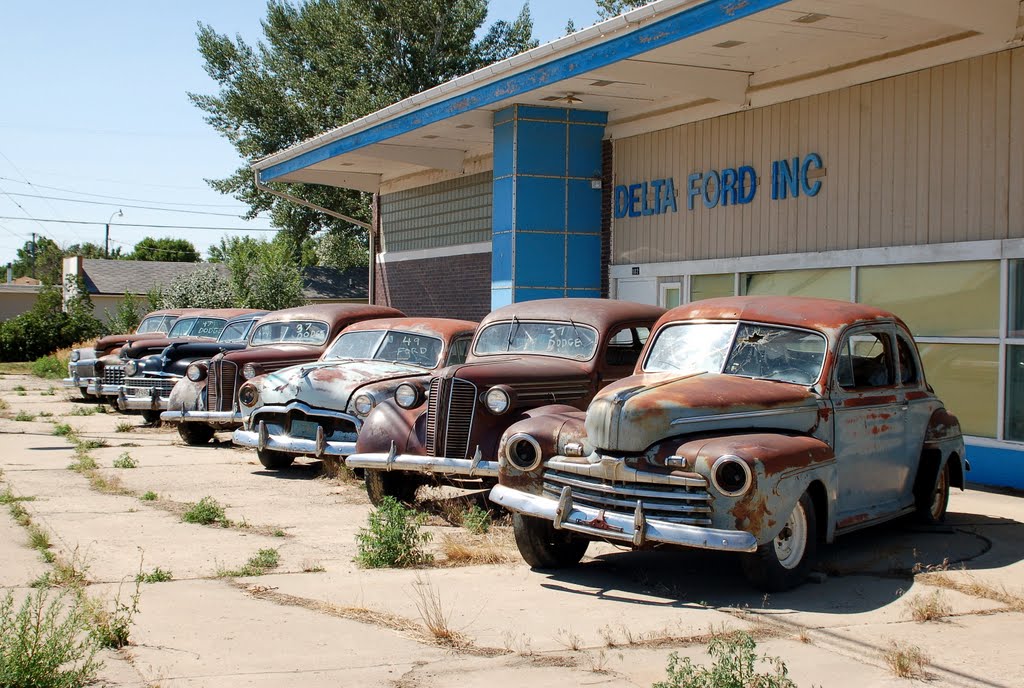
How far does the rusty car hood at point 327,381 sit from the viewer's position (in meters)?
10.9

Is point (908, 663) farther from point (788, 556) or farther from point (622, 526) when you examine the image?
point (622, 526)

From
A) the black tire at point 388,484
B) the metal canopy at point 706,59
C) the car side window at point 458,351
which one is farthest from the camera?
the car side window at point 458,351

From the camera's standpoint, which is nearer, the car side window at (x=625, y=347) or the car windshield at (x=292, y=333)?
the car side window at (x=625, y=347)

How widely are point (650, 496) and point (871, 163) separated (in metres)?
7.99

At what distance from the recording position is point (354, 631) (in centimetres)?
568

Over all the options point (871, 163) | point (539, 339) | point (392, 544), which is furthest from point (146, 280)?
point (392, 544)

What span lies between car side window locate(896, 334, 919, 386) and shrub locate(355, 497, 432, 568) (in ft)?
12.4

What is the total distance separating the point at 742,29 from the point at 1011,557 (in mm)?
6946

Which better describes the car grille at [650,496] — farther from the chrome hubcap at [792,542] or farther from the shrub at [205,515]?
the shrub at [205,515]

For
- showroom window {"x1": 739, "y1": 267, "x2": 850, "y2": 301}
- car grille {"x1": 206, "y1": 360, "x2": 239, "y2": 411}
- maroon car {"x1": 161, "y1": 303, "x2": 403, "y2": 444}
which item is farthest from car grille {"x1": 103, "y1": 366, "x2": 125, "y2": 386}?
showroom window {"x1": 739, "y1": 267, "x2": 850, "y2": 301}

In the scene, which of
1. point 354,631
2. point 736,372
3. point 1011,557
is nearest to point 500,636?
point 354,631

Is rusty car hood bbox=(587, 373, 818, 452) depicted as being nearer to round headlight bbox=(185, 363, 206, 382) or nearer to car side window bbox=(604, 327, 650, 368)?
car side window bbox=(604, 327, 650, 368)

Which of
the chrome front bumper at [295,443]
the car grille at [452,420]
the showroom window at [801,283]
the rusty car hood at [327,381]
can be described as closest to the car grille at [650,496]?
the car grille at [452,420]

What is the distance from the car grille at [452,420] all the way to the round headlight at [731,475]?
295 cm
